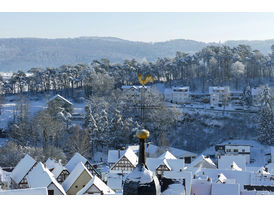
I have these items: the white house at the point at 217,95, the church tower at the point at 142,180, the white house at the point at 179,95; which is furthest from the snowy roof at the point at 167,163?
the church tower at the point at 142,180

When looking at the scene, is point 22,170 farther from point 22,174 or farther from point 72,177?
point 72,177

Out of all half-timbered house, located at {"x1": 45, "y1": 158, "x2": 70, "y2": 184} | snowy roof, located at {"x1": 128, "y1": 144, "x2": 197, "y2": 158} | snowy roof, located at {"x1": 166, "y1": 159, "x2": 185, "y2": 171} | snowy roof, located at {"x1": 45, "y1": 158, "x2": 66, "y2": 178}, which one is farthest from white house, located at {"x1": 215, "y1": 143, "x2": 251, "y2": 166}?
half-timbered house, located at {"x1": 45, "y1": 158, "x2": 70, "y2": 184}

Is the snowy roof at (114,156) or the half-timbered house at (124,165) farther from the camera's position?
the snowy roof at (114,156)

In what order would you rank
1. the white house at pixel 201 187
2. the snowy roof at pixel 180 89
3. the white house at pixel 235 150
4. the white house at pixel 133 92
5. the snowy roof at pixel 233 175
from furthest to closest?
the snowy roof at pixel 180 89, the white house at pixel 133 92, the white house at pixel 235 150, the snowy roof at pixel 233 175, the white house at pixel 201 187

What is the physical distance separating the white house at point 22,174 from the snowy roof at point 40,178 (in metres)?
1.37

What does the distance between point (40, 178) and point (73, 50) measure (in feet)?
392

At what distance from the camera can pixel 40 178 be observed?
2656cm

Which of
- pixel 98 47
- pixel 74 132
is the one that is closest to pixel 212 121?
pixel 74 132

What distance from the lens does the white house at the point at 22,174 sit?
28953 mm

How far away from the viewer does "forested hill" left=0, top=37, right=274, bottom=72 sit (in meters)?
129

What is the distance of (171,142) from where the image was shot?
47188 millimetres

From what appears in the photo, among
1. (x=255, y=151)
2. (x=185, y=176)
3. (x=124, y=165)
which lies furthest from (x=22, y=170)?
(x=255, y=151)

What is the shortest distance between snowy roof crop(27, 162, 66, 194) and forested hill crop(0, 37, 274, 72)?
310 ft

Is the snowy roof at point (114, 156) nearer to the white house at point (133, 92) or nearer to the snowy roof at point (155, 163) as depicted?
the snowy roof at point (155, 163)
